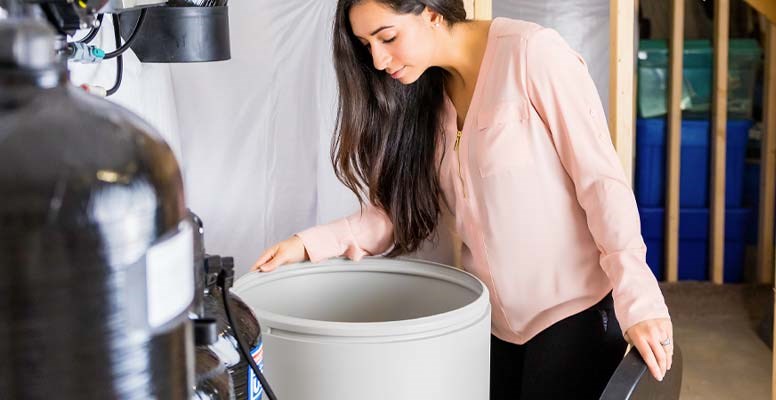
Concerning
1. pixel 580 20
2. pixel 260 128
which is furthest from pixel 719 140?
pixel 260 128

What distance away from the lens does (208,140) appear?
1941 mm

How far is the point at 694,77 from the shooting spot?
3.86 m

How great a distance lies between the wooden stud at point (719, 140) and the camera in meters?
3.64

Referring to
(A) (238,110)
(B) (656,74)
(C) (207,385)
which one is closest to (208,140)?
(A) (238,110)

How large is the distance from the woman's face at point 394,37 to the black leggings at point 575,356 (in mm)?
448

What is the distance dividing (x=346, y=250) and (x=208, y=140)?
606mm

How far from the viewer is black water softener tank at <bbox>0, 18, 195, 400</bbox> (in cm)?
37

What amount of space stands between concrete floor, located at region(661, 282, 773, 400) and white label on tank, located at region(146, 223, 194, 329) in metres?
2.69

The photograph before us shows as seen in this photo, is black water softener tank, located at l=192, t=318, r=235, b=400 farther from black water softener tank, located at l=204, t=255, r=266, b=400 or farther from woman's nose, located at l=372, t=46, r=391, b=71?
woman's nose, located at l=372, t=46, r=391, b=71

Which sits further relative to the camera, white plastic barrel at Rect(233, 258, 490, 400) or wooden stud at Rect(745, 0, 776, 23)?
wooden stud at Rect(745, 0, 776, 23)

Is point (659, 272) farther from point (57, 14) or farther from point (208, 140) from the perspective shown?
point (57, 14)

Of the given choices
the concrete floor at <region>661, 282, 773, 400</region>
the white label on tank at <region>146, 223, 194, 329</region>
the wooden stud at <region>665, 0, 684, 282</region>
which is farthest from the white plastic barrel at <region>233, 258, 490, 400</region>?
the wooden stud at <region>665, 0, 684, 282</region>

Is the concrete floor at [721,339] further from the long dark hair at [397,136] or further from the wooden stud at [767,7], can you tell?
the long dark hair at [397,136]

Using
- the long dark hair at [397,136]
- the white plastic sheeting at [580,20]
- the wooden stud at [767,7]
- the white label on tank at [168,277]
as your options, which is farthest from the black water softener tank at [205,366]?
the wooden stud at [767,7]
